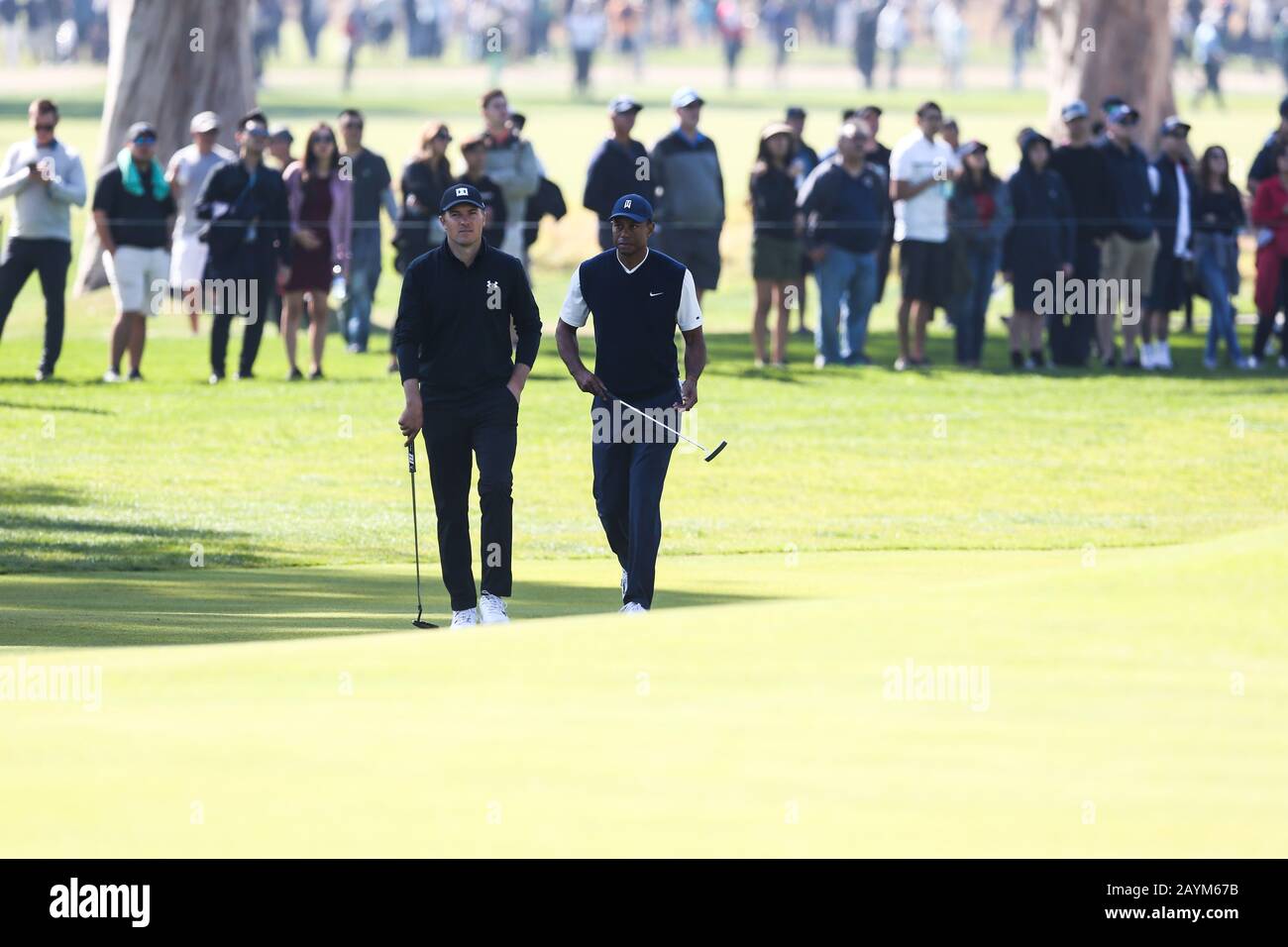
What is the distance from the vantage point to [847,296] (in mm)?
23922

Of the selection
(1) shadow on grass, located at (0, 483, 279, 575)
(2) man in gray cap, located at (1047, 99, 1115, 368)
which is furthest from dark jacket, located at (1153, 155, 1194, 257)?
(1) shadow on grass, located at (0, 483, 279, 575)

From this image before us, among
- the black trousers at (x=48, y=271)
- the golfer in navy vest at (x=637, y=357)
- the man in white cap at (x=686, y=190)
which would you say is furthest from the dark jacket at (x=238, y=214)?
the golfer in navy vest at (x=637, y=357)

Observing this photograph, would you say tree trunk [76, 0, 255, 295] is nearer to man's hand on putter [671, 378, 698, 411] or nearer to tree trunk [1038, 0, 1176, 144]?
tree trunk [1038, 0, 1176, 144]

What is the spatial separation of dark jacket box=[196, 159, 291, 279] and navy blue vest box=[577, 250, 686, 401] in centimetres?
984

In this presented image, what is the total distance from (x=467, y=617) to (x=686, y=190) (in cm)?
1171

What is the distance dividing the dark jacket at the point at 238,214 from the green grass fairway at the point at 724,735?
1384 centimetres

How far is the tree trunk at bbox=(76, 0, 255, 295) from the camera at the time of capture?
93.0 feet

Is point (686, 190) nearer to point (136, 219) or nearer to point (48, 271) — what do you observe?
point (136, 219)

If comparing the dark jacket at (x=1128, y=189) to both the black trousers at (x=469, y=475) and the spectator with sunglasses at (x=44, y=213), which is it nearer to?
the spectator with sunglasses at (x=44, y=213)

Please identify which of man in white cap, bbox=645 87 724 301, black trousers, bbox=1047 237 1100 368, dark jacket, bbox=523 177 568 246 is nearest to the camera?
man in white cap, bbox=645 87 724 301

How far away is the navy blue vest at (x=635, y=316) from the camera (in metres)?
12.2

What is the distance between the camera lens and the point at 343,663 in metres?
7.61

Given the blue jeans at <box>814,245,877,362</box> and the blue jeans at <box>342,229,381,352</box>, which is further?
the blue jeans at <box>342,229,381,352</box>

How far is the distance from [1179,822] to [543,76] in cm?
5858
